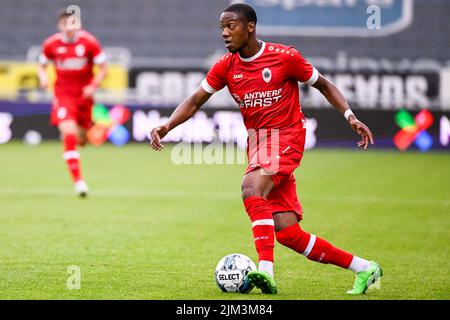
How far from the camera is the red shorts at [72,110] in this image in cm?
1327

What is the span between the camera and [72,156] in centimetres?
1289

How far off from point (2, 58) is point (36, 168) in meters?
8.06

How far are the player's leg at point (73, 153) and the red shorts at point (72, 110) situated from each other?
0.30ft

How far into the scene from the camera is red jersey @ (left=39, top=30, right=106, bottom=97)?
13.5 meters

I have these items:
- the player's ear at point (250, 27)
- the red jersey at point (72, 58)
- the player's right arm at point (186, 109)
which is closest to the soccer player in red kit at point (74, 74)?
the red jersey at point (72, 58)

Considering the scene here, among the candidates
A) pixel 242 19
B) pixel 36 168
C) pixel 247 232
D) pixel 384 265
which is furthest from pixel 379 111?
pixel 242 19

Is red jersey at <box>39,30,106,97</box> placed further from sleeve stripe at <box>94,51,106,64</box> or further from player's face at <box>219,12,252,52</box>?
player's face at <box>219,12,252,52</box>

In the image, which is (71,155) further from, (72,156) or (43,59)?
(43,59)

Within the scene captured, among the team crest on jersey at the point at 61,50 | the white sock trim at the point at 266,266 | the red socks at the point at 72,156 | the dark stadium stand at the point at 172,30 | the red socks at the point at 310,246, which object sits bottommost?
the white sock trim at the point at 266,266

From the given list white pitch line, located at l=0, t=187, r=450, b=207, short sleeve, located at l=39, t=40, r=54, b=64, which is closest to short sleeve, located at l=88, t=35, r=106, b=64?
short sleeve, located at l=39, t=40, r=54, b=64

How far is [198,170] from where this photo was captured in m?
17.1

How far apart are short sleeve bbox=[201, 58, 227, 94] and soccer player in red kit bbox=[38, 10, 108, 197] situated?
6289mm

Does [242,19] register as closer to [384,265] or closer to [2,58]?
[384,265]

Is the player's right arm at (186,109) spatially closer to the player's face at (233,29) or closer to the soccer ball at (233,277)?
the player's face at (233,29)
